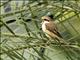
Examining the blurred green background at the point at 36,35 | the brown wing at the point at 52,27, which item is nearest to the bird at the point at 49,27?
the brown wing at the point at 52,27

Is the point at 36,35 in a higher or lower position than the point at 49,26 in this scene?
higher

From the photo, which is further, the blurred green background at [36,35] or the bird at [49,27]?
the bird at [49,27]

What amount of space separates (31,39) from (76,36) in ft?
3.00

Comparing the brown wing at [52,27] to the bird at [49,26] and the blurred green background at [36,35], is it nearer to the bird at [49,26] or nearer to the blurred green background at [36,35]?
the bird at [49,26]

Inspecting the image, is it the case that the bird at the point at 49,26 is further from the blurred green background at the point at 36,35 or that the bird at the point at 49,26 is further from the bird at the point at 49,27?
the blurred green background at the point at 36,35

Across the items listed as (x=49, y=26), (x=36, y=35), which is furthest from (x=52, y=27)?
(x=36, y=35)

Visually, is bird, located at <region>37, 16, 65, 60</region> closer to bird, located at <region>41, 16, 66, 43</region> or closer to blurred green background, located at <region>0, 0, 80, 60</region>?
bird, located at <region>41, 16, 66, 43</region>

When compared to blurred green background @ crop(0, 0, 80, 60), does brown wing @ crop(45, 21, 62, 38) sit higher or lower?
lower

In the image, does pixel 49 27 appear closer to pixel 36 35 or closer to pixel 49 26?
pixel 49 26

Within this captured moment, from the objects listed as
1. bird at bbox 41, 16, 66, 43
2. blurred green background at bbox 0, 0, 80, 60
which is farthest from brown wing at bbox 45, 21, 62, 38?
blurred green background at bbox 0, 0, 80, 60

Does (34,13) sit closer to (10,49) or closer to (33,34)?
(33,34)

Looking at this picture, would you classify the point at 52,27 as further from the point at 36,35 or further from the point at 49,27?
the point at 36,35

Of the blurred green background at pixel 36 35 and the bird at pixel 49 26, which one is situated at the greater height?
the blurred green background at pixel 36 35

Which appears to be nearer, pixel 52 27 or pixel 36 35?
pixel 36 35
